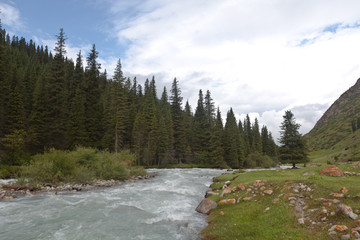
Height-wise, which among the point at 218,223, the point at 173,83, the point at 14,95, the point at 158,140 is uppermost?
the point at 173,83

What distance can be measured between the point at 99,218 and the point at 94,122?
40.9 m

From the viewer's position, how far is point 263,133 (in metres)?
101

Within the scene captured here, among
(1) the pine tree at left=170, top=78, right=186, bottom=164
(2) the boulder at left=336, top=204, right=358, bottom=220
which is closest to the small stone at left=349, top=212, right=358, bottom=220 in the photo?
(2) the boulder at left=336, top=204, right=358, bottom=220

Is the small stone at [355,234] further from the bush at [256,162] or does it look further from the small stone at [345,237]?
the bush at [256,162]

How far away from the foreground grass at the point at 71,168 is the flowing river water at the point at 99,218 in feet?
15.4

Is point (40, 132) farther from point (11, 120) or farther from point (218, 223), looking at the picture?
point (218, 223)

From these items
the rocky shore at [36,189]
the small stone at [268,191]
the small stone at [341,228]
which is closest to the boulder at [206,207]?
the small stone at [268,191]

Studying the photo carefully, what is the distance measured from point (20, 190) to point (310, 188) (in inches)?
933

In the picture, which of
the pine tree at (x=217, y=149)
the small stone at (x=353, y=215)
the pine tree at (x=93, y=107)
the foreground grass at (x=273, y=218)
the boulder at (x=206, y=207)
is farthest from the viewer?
the pine tree at (x=217, y=149)

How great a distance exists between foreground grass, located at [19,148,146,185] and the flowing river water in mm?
4680

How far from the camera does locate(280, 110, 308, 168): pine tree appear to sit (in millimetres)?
35844

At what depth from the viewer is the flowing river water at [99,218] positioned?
958cm

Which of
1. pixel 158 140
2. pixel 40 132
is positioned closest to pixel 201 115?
pixel 158 140

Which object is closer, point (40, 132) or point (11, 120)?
point (11, 120)
